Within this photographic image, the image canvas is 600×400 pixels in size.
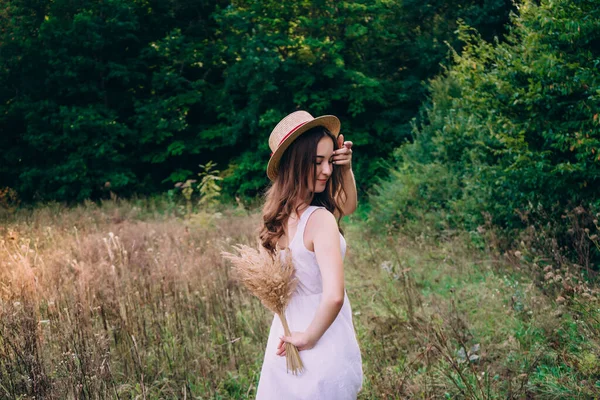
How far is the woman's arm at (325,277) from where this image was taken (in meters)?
1.93

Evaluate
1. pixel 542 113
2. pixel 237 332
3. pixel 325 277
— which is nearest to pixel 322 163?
pixel 325 277

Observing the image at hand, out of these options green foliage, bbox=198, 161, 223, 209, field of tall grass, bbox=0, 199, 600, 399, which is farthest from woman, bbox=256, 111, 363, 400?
green foliage, bbox=198, 161, 223, 209

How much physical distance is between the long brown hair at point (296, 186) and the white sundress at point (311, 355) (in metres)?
0.12

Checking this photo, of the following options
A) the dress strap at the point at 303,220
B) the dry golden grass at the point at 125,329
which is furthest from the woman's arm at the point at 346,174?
the dry golden grass at the point at 125,329

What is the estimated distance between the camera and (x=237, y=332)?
4672 millimetres

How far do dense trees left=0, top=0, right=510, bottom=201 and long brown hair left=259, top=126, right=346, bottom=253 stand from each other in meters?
13.5

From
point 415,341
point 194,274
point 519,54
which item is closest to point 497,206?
point 519,54

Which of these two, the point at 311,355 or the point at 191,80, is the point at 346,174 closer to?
the point at 311,355

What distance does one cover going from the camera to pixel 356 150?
1739 centimetres

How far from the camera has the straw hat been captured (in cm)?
221

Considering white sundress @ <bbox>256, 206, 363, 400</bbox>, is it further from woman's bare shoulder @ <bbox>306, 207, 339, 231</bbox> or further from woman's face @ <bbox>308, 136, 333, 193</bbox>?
woman's face @ <bbox>308, 136, 333, 193</bbox>

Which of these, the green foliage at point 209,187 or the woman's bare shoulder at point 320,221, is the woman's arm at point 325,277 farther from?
the green foliage at point 209,187

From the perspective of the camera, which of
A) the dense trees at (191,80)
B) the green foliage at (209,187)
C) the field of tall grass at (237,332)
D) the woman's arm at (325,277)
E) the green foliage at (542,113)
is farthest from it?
the dense trees at (191,80)

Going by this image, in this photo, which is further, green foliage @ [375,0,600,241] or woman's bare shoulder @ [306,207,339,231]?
green foliage @ [375,0,600,241]
